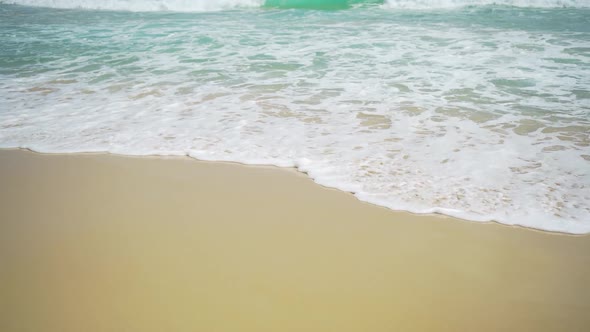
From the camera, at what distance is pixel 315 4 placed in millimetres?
13883

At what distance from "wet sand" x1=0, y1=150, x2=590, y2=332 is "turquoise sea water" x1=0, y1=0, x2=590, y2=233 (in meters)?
0.31

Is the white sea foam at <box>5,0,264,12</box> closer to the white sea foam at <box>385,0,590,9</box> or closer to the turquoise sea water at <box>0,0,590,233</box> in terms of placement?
the white sea foam at <box>385,0,590,9</box>

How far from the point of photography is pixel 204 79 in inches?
204

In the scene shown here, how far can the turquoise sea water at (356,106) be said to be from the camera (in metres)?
2.57

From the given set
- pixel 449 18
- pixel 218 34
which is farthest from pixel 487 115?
pixel 449 18

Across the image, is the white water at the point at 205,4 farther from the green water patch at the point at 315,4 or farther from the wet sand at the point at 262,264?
the wet sand at the point at 262,264

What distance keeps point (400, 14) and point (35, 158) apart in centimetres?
1071

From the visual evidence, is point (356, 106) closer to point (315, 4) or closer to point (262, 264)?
point (262, 264)

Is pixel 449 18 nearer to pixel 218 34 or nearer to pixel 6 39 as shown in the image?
pixel 218 34

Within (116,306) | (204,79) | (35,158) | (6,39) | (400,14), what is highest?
(400,14)

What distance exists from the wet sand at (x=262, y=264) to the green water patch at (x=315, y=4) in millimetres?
12142

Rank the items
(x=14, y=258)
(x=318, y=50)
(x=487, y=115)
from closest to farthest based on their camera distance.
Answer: (x=14, y=258)
(x=487, y=115)
(x=318, y=50)

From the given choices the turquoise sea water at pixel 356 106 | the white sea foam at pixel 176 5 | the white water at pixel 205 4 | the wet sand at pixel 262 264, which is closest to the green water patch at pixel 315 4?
the white water at pixel 205 4

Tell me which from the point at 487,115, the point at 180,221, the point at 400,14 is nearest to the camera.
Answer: the point at 180,221
